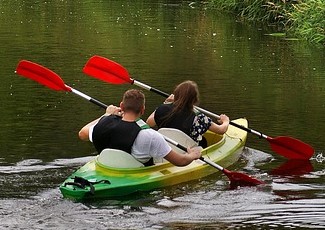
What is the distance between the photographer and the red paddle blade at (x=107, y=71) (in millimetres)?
11531

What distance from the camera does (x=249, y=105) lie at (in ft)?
47.3

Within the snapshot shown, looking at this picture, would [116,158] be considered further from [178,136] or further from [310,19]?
[310,19]

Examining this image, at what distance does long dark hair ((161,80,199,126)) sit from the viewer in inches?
389

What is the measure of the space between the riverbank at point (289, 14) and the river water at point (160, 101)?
0.40 metres

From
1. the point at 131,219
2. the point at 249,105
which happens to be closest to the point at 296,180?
the point at 131,219

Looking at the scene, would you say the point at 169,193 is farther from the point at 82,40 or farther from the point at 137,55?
the point at 82,40

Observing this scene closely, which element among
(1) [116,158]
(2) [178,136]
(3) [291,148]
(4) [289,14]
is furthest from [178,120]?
(4) [289,14]

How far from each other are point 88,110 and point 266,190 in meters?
4.71

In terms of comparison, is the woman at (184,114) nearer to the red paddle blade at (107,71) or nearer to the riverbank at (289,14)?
the red paddle blade at (107,71)

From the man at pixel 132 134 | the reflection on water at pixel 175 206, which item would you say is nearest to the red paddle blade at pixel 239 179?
the reflection on water at pixel 175 206

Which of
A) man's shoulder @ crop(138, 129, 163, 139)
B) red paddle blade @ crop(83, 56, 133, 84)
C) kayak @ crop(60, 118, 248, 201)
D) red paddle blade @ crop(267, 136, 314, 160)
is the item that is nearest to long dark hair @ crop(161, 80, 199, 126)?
kayak @ crop(60, 118, 248, 201)

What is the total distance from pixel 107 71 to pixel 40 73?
1.11 meters

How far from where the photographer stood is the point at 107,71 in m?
11.7

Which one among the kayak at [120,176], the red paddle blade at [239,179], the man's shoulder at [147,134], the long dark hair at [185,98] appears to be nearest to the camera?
the kayak at [120,176]
